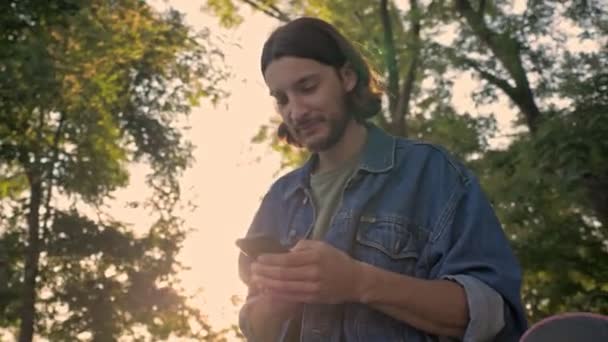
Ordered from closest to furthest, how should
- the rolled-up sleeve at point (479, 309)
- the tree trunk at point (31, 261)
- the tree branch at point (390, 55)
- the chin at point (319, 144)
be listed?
the rolled-up sleeve at point (479, 309), the chin at point (319, 144), the tree branch at point (390, 55), the tree trunk at point (31, 261)

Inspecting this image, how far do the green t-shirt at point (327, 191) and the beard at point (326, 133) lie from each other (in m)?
0.07

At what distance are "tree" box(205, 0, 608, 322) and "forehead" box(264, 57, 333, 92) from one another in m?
8.73

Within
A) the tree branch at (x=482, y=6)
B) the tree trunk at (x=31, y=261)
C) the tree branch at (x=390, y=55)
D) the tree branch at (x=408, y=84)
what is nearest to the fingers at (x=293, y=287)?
the tree branch at (x=390, y=55)

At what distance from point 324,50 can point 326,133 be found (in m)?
0.21

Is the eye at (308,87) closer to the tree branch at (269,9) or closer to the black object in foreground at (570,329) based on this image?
the black object in foreground at (570,329)

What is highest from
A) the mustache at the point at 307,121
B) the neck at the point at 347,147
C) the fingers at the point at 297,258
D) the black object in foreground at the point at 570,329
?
the mustache at the point at 307,121

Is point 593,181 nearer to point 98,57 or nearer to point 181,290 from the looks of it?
point 98,57

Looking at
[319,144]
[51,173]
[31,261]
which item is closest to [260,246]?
[319,144]

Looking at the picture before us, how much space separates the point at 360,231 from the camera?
→ 190cm

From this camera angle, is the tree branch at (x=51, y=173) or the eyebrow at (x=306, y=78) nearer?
the eyebrow at (x=306, y=78)

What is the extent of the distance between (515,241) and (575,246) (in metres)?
1.16

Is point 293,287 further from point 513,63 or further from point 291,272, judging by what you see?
point 513,63

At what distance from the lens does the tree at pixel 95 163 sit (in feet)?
52.1

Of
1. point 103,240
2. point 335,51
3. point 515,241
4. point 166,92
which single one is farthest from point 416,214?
point 103,240
